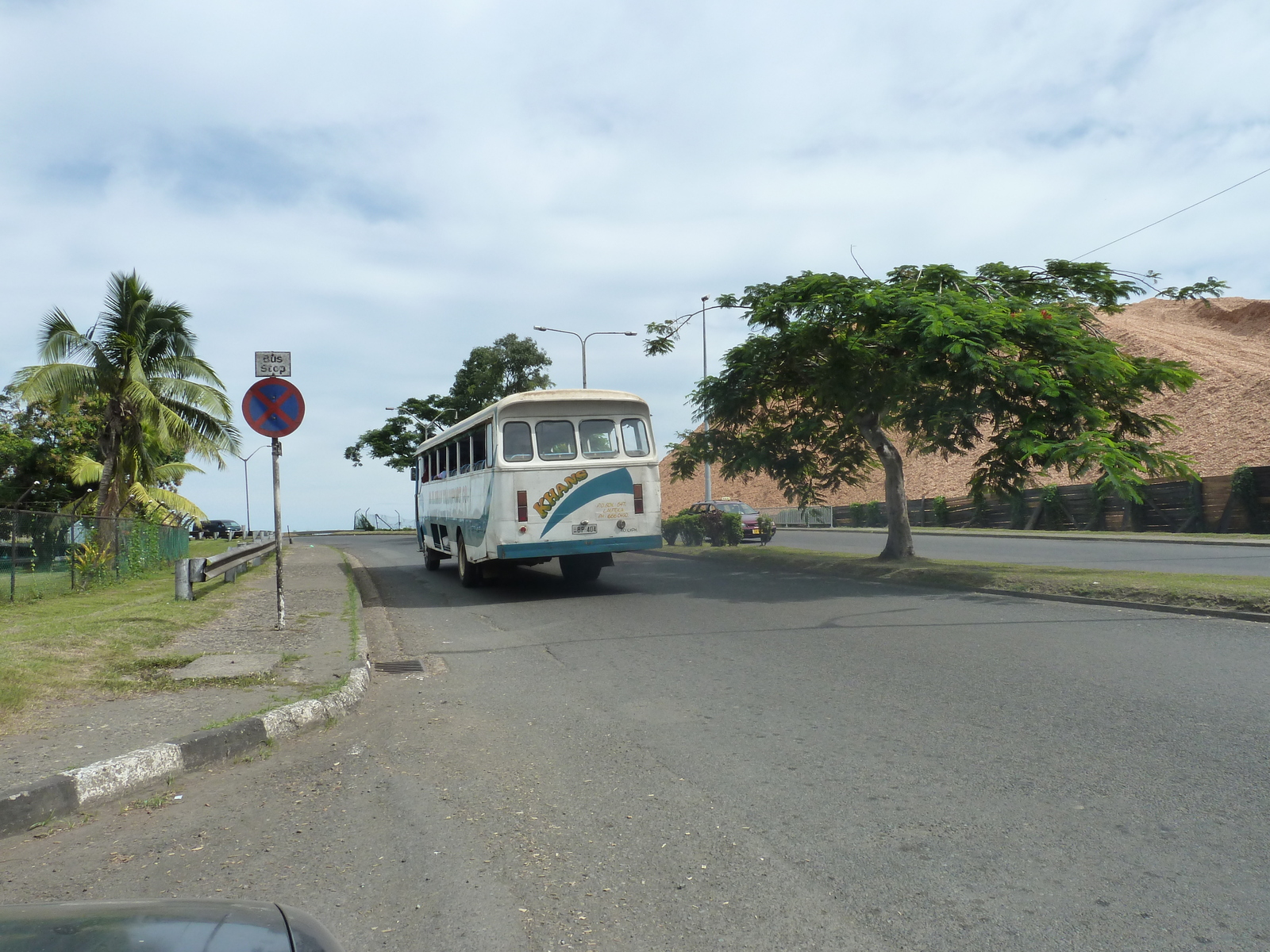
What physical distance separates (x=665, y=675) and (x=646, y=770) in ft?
9.03

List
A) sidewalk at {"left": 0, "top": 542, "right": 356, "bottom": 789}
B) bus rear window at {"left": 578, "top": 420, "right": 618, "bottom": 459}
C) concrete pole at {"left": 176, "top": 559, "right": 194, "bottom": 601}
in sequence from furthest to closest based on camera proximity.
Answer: bus rear window at {"left": 578, "top": 420, "right": 618, "bottom": 459}
concrete pole at {"left": 176, "top": 559, "right": 194, "bottom": 601}
sidewalk at {"left": 0, "top": 542, "right": 356, "bottom": 789}

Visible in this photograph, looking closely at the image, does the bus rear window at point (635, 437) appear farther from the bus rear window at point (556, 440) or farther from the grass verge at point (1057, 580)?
the grass verge at point (1057, 580)

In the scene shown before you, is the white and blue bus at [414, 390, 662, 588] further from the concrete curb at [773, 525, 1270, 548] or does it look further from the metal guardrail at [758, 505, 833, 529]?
the metal guardrail at [758, 505, 833, 529]

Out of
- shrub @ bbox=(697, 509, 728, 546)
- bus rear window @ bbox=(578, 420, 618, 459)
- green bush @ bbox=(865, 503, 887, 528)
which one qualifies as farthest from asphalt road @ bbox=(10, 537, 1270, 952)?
green bush @ bbox=(865, 503, 887, 528)

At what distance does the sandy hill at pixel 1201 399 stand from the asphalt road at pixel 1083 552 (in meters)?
3.15

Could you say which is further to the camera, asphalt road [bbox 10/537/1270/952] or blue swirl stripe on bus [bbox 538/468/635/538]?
blue swirl stripe on bus [bbox 538/468/635/538]

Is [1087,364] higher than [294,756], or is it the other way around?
[1087,364]

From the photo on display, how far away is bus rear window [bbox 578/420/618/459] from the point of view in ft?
48.8

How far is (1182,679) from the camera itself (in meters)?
6.94

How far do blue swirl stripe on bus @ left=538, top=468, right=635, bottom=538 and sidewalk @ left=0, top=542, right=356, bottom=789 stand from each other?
3.30 m

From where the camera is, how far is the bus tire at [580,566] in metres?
16.2

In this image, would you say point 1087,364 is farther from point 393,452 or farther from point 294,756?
point 393,452

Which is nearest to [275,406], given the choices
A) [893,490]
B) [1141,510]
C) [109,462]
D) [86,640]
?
[86,640]

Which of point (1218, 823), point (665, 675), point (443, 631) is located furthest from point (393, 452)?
point (1218, 823)
